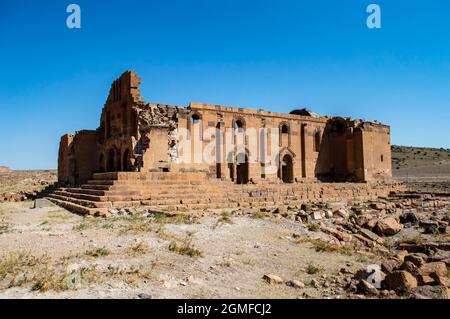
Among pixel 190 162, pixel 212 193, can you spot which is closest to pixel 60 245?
pixel 212 193

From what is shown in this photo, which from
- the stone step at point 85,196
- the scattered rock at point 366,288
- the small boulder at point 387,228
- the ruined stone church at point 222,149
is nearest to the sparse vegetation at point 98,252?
the scattered rock at point 366,288

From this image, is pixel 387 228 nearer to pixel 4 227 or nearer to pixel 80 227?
pixel 80 227

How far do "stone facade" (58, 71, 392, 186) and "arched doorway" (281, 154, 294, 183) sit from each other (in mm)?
73

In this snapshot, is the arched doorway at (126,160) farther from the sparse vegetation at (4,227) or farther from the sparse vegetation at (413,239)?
the sparse vegetation at (413,239)

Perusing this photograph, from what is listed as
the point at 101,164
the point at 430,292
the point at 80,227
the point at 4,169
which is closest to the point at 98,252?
the point at 80,227

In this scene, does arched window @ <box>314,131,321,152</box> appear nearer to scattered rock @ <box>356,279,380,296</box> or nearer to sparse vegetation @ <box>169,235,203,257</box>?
sparse vegetation @ <box>169,235,203,257</box>

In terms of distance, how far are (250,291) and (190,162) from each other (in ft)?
54.4

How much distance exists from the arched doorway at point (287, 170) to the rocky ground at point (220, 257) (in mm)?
14121

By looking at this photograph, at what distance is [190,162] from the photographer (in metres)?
21.2

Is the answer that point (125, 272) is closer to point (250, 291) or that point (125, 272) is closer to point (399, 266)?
point (250, 291)

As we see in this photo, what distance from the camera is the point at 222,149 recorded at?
2252 centimetres

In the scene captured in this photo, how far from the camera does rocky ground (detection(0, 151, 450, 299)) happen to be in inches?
188

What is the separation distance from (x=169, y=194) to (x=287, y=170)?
46.1 ft

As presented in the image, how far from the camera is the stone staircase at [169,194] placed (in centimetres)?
1274
